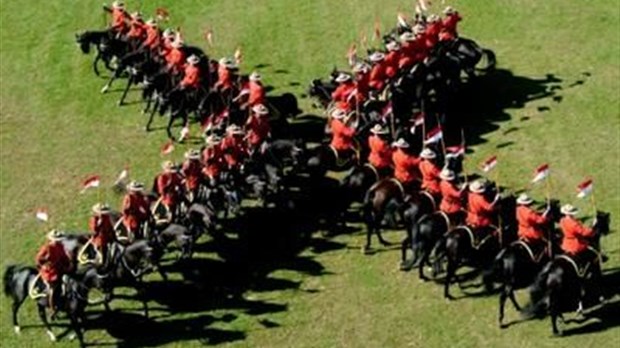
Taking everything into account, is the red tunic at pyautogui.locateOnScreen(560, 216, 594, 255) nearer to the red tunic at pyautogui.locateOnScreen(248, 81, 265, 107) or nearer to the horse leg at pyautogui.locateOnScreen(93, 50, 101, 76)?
the red tunic at pyautogui.locateOnScreen(248, 81, 265, 107)

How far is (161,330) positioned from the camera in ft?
64.8

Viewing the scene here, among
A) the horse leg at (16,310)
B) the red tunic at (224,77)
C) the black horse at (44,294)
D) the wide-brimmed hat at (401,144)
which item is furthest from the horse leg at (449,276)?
the horse leg at (16,310)

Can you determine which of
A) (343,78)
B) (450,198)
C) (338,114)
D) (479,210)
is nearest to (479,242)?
(479,210)

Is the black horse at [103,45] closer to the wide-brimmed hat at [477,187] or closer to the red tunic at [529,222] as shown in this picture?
the wide-brimmed hat at [477,187]

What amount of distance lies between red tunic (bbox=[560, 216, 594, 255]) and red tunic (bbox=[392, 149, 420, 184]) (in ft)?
10.7

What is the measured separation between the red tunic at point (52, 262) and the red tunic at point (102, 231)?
742 mm

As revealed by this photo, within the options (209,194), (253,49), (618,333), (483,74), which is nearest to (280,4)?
(253,49)

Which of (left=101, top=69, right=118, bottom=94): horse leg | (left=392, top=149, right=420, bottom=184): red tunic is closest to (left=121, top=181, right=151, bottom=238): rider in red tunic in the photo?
(left=392, top=149, right=420, bottom=184): red tunic

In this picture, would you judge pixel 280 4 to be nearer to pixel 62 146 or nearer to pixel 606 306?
pixel 62 146

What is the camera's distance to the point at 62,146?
85.7ft

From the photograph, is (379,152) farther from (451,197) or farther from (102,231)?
(102,231)

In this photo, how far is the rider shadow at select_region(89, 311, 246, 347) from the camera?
19516mm

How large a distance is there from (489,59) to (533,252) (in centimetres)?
896

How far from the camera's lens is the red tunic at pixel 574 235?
18.5 m
